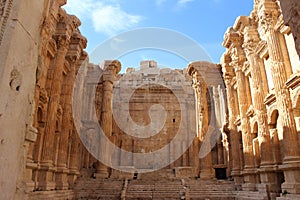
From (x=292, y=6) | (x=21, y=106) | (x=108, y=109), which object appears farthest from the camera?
(x=108, y=109)

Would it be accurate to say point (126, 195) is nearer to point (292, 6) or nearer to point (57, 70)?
point (57, 70)

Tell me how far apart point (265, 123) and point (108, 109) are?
39.7 ft

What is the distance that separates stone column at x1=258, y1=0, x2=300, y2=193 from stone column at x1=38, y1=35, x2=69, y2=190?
1045cm

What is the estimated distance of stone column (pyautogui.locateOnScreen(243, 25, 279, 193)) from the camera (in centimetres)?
1248

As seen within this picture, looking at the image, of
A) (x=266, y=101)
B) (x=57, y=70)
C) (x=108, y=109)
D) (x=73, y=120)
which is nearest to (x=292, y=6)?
(x=266, y=101)

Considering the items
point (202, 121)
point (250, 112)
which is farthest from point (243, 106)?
point (202, 121)

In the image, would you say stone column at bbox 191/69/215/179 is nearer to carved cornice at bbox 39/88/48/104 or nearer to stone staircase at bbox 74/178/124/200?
stone staircase at bbox 74/178/124/200

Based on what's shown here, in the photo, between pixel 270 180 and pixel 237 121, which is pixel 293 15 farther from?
pixel 237 121

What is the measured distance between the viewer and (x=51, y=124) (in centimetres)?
1363

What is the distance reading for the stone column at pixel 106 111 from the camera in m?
19.8

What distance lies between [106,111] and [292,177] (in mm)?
14266

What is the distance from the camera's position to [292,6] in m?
3.83

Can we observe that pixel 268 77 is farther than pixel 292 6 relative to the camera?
Yes

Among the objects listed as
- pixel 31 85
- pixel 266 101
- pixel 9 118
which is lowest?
pixel 9 118
